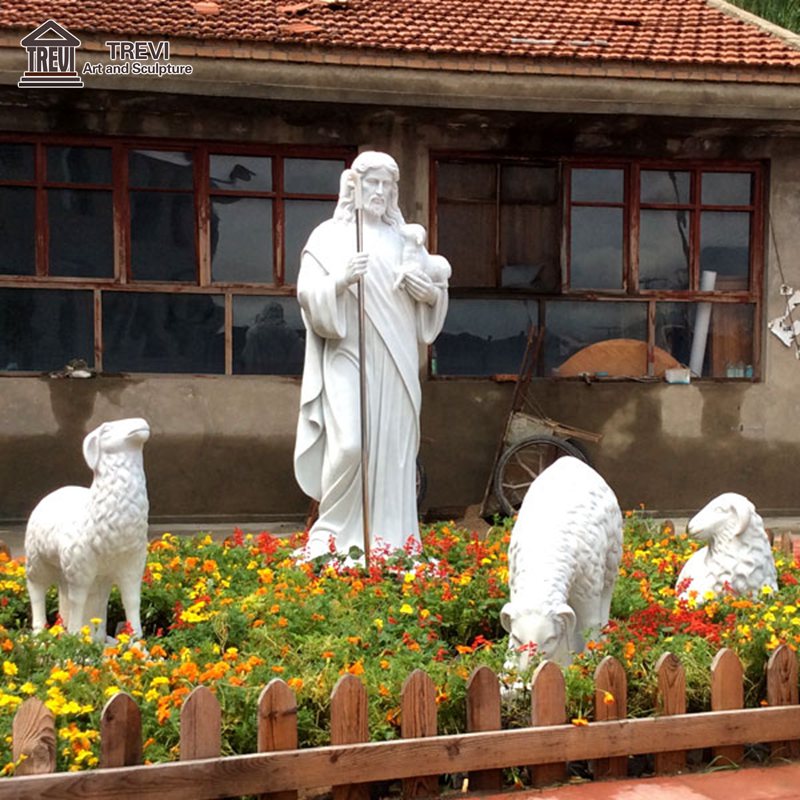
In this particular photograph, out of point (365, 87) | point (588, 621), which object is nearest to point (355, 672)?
point (588, 621)

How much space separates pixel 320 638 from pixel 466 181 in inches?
283

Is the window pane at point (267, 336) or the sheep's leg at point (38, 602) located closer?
the sheep's leg at point (38, 602)

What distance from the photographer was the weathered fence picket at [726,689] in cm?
454

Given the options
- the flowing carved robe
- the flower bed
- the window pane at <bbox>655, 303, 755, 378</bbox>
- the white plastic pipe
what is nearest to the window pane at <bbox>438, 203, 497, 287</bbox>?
the window pane at <bbox>655, 303, 755, 378</bbox>

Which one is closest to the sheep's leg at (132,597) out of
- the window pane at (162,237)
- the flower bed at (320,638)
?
the flower bed at (320,638)

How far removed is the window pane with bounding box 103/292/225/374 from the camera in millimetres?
11078

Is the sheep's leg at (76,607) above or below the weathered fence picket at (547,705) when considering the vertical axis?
above

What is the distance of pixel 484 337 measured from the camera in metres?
11.7

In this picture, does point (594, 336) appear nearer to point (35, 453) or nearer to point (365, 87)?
point (365, 87)

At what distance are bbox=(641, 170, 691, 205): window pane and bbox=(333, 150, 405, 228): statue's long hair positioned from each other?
546 cm

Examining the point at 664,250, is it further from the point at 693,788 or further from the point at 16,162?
the point at 693,788

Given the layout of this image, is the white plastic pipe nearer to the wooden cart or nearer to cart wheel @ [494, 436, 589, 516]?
the wooden cart

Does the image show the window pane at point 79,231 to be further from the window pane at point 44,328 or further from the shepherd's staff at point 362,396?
the shepherd's staff at point 362,396

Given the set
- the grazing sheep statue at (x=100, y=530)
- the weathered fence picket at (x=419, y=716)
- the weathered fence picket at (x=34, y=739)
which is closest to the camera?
the weathered fence picket at (x=34, y=739)
